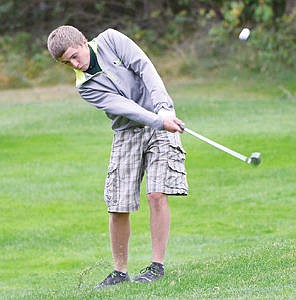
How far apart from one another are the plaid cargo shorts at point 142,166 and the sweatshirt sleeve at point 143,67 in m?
0.25

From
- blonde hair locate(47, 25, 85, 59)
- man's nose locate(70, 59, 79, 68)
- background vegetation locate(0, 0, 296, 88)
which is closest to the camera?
blonde hair locate(47, 25, 85, 59)

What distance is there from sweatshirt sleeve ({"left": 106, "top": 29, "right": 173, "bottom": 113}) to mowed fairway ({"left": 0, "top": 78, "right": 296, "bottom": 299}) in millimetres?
1178

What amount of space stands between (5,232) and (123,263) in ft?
14.9

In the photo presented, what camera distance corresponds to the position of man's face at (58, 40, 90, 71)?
634 centimetres

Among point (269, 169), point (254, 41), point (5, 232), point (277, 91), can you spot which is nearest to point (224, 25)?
point (254, 41)

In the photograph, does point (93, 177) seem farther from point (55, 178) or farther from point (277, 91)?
point (277, 91)

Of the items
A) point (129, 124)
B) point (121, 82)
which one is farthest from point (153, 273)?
point (121, 82)

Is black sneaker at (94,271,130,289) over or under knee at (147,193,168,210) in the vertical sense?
under

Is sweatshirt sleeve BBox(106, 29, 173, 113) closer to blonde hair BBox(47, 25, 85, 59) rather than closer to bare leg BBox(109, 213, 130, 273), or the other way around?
blonde hair BBox(47, 25, 85, 59)

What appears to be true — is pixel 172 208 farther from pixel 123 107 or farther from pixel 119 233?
pixel 123 107

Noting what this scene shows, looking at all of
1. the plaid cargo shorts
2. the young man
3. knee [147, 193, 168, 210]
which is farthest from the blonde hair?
knee [147, 193, 168, 210]

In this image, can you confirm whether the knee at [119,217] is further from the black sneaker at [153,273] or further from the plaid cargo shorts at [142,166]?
the black sneaker at [153,273]

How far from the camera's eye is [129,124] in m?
6.52

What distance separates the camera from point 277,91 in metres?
22.2
